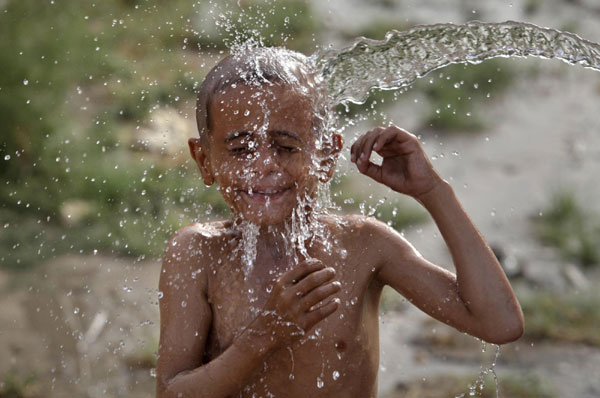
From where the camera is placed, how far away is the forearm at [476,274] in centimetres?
242

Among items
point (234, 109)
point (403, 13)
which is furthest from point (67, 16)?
point (234, 109)

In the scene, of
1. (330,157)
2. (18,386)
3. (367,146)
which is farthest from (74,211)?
(367,146)

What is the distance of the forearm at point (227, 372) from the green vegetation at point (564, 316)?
2106 mm

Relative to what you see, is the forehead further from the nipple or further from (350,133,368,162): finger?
the nipple

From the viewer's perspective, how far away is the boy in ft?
7.93

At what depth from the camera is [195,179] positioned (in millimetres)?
5070

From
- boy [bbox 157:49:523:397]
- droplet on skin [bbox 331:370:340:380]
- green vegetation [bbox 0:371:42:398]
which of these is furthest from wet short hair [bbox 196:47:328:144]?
green vegetation [bbox 0:371:42:398]

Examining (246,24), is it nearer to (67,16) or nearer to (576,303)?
(67,16)

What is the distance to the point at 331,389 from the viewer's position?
2.49 m

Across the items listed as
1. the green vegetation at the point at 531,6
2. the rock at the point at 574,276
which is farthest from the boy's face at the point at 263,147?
the green vegetation at the point at 531,6

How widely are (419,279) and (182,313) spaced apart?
608 mm

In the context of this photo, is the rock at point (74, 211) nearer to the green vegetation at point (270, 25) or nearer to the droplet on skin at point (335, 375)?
the green vegetation at point (270, 25)

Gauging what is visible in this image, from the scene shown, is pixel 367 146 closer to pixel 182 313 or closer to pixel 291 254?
pixel 291 254

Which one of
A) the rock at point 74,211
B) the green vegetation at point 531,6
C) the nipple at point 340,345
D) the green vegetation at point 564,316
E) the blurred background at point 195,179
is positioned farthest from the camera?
the green vegetation at point 531,6
